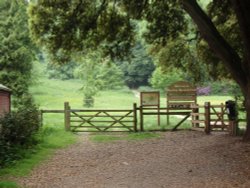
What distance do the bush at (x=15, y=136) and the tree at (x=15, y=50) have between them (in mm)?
23288

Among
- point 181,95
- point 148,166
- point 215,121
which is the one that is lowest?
point 148,166

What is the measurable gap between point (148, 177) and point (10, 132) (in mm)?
6069

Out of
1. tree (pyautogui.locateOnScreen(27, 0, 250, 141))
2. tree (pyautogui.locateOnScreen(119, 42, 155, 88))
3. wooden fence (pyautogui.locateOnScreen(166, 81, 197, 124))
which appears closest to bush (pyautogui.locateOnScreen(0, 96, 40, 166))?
tree (pyautogui.locateOnScreen(27, 0, 250, 141))

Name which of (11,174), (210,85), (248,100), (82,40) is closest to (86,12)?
(82,40)

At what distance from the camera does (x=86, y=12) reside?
722 inches

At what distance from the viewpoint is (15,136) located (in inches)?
584

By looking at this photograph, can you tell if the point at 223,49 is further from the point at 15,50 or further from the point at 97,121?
the point at 15,50

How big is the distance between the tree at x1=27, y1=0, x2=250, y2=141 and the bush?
12.3ft

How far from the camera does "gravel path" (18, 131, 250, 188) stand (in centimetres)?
1007

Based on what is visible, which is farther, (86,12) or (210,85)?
(210,85)

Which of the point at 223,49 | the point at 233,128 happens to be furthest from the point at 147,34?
the point at 233,128

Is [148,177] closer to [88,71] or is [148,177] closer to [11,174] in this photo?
[11,174]

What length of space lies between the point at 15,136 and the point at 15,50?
27191 mm

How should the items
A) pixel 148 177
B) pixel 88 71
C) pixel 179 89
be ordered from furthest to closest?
1. pixel 88 71
2. pixel 179 89
3. pixel 148 177
